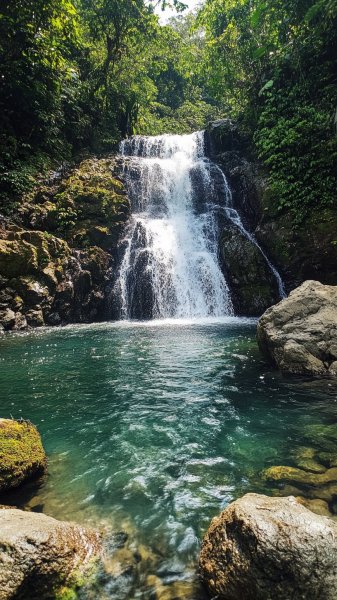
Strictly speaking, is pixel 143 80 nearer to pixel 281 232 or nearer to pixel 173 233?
pixel 173 233

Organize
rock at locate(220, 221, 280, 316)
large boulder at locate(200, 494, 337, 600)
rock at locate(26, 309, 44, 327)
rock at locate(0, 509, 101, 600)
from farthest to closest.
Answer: rock at locate(220, 221, 280, 316), rock at locate(26, 309, 44, 327), rock at locate(0, 509, 101, 600), large boulder at locate(200, 494, 337, 600)

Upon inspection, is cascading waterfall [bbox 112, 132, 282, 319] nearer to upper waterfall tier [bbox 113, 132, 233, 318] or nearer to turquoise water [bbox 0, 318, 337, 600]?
upper waterfall tier [bbox 113, 132, 233, 318]

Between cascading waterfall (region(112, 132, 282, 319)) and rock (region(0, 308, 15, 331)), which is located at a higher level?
cascading waterfall (region(112, 132, 282, 319))

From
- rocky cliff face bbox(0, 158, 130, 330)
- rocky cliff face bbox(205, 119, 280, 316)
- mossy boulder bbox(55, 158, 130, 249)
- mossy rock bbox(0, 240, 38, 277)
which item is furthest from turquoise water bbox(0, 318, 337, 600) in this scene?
mossy boulder bbox(55, 158, 130, 249)

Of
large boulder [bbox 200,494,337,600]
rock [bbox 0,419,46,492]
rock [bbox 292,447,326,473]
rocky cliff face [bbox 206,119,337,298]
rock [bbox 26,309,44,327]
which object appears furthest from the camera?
rocky cliff face [bbox 206,119,337,298]

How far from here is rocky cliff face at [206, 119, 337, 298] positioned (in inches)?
653

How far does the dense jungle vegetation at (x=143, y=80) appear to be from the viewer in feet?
58.7

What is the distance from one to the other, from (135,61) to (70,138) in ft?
34.2

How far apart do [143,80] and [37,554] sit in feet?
111

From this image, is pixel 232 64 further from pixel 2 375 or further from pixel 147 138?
pixel 2 375

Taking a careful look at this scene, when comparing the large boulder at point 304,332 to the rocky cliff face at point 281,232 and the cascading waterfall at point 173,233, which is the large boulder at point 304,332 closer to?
the rocky cliff face at point 281,232

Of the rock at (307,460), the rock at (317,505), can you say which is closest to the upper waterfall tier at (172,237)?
the rock at (307,460)

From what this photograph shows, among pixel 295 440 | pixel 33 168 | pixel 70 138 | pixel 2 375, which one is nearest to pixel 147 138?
pixel 70 138

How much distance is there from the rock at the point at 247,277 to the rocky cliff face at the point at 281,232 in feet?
0.20
